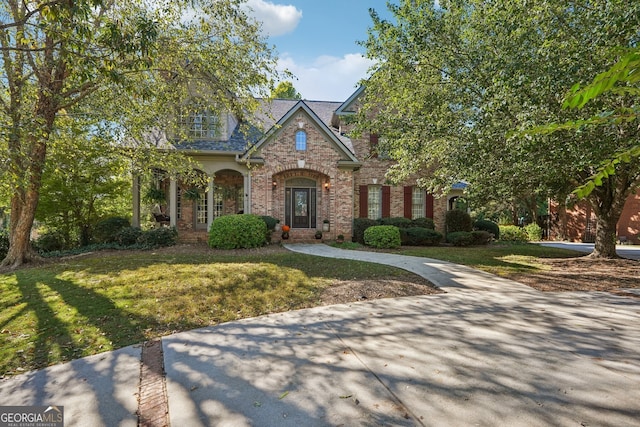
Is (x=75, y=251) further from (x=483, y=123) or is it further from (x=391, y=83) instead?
(x=483, y=123)

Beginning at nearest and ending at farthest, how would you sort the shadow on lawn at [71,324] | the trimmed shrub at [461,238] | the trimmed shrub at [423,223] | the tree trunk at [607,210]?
the shadow on lawn at [71,324] → the tree trunk at [607,210] → the trimmed shrub at [461,238] → the trimmed shrub at [423,223]

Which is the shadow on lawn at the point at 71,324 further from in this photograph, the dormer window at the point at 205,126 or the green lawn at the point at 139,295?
the dormer window at the point at 205,126

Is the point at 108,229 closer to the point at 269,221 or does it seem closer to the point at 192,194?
the point at 192,194

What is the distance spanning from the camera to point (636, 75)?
1.41 m

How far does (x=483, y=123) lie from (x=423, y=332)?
6171 mm

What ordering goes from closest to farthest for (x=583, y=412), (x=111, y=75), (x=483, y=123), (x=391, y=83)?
(x=583, y=412) < (x=111, y=75) < (x=483, y=123) < (x=391, y=83)

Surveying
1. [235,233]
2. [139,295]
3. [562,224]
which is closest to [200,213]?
[235,233]

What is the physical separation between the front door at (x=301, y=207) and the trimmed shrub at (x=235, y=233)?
115 inches

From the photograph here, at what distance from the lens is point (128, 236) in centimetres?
1180

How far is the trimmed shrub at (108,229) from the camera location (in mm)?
12359

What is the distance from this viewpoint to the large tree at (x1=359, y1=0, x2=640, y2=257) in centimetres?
666

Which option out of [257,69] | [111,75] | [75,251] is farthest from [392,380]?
[75,251]

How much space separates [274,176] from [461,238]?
9461mm

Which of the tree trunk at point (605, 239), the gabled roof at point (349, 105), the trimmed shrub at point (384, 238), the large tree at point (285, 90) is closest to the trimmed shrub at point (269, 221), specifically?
the trimmed shrub at point (384, 238)
